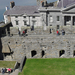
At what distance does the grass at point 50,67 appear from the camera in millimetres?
24469

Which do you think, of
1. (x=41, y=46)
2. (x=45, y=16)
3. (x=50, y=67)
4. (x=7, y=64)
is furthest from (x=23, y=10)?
(x=50, y=67)

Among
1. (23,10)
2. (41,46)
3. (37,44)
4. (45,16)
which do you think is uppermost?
(23,10)

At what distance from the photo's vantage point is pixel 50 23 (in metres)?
43.5

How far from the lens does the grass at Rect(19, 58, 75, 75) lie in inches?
963

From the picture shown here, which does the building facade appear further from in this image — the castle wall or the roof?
the castle wall

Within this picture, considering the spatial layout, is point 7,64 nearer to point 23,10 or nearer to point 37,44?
point 37,44

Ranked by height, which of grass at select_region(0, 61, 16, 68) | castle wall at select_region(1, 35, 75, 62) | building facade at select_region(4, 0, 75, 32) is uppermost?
building facade at select_region(4, 0, 75, 32)

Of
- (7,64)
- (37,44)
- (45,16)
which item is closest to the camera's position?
(7,64)

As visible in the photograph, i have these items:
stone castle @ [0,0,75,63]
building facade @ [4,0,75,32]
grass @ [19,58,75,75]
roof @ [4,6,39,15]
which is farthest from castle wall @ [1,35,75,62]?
roof @ [4,6,39,15]

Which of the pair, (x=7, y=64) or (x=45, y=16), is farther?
(x=45, y=16)

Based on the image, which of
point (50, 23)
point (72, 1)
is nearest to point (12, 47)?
point (50, 23)

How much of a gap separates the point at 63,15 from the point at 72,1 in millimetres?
6017

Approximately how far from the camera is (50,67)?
25.9m

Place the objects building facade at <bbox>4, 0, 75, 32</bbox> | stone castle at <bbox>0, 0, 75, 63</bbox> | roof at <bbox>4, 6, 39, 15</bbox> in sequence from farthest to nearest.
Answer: roof at <bbox>4, 6, 39, 15</bbox>
building facade at <bbox>4, 0, 75, 32</bbox>
stone castle at <bbox>0, 0, 75, 63</bbox>
